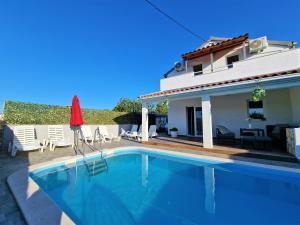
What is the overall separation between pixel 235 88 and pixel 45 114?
13.9 metres

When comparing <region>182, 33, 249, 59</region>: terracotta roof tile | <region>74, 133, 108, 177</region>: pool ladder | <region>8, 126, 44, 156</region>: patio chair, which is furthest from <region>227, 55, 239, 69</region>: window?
<region>8, 126, 44, 156</region>: patio chair

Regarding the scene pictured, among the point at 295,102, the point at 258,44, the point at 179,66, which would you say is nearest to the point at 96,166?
the point at 295,102

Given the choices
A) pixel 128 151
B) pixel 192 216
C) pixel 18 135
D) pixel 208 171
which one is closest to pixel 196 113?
pixel 128 151

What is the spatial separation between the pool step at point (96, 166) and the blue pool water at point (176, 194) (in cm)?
21

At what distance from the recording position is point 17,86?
24531mm

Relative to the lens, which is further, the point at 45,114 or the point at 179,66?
the point at 179,66

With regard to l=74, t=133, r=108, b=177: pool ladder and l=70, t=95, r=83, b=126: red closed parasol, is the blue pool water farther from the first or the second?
l=70, t=95, r=83, b=126: red closed parasol

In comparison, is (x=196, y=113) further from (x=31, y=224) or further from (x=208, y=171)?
(x=31, y=224)

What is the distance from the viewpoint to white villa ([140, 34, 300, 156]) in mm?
9133

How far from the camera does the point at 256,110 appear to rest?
1215cm

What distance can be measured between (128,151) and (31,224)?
823 cm

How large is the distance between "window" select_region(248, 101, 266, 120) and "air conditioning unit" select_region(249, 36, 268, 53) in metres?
3.96

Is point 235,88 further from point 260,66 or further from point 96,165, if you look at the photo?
point 96,165

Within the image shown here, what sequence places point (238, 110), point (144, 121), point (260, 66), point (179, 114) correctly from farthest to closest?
point (179, 114), point (144, 121), point (238, 110), point (260, 66)
